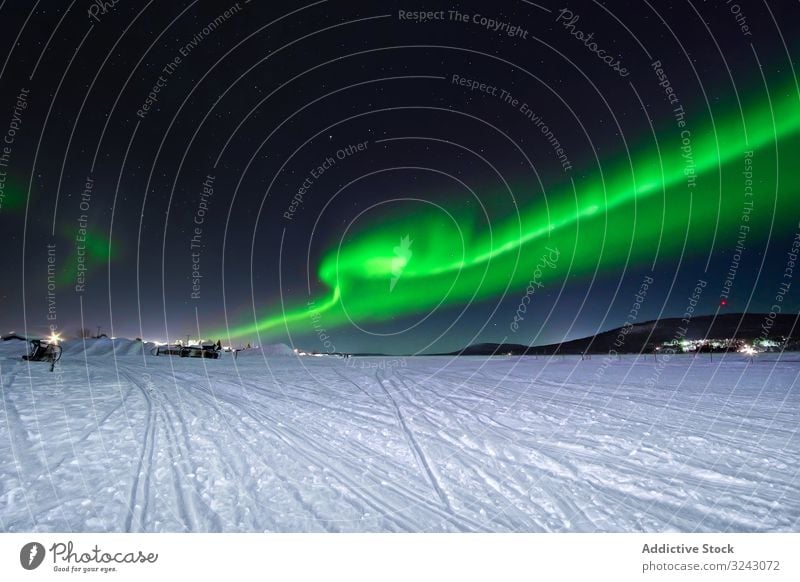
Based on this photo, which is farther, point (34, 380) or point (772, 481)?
point (34, 380)

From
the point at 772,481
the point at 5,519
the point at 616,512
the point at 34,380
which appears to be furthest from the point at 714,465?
the point at 34,380

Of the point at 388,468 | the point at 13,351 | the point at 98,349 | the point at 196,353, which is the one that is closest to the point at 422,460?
the point at 388,468

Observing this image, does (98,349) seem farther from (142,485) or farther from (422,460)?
(422,460)

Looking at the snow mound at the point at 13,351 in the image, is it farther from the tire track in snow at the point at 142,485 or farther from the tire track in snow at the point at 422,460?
the tire track in snow at the point at 422,460

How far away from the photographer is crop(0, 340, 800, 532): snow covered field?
4137 millimetres

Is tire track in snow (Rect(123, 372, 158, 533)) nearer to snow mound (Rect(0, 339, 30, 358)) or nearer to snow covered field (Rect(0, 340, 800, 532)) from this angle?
snow covered field (Rect(0, 340, 800, 532))

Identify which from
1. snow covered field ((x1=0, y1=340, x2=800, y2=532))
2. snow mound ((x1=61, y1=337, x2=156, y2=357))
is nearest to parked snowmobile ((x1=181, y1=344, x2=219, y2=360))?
snow mound ((x1=61, y1=337, x2=156, y2=357))

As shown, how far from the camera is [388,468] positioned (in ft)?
18.6

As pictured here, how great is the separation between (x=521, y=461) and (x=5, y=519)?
6.79 m

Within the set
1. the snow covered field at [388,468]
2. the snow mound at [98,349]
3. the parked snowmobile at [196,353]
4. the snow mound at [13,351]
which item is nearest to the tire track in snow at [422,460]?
the snow covered field at [388,468]

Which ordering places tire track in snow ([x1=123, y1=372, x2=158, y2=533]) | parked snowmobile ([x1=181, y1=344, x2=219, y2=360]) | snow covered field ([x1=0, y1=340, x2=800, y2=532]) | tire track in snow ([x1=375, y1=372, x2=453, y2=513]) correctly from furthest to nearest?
parked snowmobile ([x1=181, y1=344, x2=219, y2=360]) < tire track in snow ([x1=375, y1=372, x2=453, y2=513]) < snow covered field ([x1=0, y1=340, x2=800, y2=532]) < tire track in snow ([x1=123, y1=372, x2=158, y2=533])

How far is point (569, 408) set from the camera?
11.5m

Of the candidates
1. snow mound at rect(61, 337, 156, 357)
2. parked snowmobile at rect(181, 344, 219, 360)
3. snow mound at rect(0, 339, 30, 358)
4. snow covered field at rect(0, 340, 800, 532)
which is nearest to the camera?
snow covered field at rect(0, 340, 800, 532)
